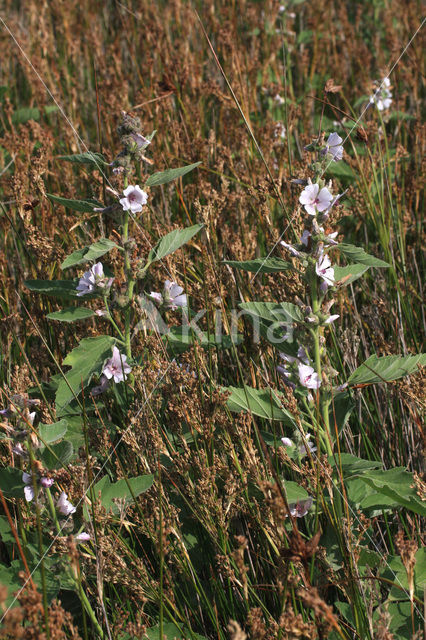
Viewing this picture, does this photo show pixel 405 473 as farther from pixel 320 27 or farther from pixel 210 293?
pixel 320 27

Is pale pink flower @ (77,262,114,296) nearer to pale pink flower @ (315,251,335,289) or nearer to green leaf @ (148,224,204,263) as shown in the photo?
green leaf @ (148,224,204,263)

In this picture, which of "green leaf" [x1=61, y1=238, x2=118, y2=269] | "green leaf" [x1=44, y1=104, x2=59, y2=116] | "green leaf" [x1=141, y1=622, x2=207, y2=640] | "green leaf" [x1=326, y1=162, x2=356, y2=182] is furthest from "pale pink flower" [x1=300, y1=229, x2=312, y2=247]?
"green leaf" [x1=44, y1=104, x2=59, y2=116]

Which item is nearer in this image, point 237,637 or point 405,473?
point 237,637

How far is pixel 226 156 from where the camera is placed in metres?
3.39

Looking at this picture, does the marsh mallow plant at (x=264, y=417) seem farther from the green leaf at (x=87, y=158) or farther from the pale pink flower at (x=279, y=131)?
the pale pink flower at (x=279, y=131)

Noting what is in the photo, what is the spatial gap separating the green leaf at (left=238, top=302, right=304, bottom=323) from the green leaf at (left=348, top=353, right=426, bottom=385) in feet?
0.78

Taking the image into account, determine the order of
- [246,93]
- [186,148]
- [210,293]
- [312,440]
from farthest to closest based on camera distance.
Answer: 1. [246,93]
2. [186,148]
3. [210,293]
4. [312,440]

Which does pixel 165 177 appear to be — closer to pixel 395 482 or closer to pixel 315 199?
pixel 315 199

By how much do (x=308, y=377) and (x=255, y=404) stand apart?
0.19 m

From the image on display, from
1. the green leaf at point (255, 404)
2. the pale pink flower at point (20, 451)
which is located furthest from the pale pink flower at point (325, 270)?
the pale pink flower at point (20, 451)

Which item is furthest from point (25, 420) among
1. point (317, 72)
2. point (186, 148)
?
point (317, 72)

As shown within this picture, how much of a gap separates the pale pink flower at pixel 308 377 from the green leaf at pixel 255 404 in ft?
0.31

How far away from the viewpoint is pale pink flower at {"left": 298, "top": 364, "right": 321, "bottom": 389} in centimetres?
178

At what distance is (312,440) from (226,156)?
1.87 meters
